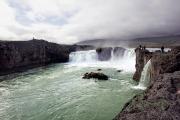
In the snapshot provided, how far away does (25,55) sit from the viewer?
161 ft

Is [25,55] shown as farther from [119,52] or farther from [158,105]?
[158,105]

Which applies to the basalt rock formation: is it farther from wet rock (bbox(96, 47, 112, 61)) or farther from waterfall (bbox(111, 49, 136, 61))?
waterfall (bbox(111, 49, 136, 61))

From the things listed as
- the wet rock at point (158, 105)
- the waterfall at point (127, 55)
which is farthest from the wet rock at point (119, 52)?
the wet rock at point (158, 105)

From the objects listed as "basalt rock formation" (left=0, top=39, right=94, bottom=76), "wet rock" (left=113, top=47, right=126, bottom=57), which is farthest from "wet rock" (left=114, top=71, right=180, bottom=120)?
"wet rock" (left=113, top=47, right=126, bottom=57)

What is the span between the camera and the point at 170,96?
5551mm

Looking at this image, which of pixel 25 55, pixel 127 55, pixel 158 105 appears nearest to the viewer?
pixel 158 105

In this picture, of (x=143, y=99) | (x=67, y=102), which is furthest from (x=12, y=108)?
(x=143, y=99)

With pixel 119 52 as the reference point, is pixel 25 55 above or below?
below

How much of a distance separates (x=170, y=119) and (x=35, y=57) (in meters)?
54.3

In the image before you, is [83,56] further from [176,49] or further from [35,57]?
[176,49]

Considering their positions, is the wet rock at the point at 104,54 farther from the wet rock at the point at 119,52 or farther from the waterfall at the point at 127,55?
the waterfall at the point at 127,55

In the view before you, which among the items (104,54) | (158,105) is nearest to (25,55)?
(104,54)

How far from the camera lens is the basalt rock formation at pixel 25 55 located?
3985cm

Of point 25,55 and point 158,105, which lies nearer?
point 158,105
